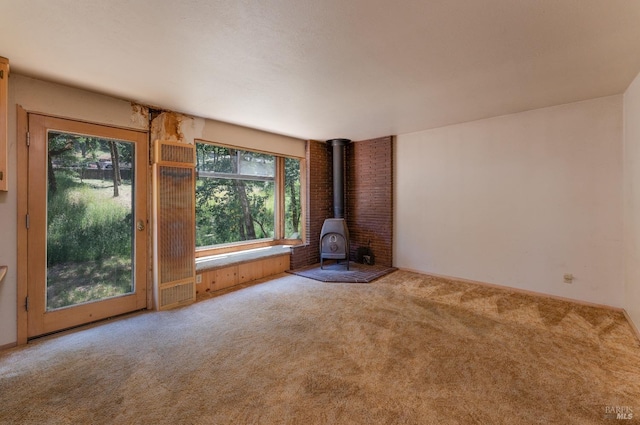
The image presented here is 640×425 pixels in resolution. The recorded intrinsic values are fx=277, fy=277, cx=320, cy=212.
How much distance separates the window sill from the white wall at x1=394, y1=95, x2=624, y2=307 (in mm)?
2327

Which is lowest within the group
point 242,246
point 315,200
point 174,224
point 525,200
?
point 242,246

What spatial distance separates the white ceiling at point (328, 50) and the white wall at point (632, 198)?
0.84 feet

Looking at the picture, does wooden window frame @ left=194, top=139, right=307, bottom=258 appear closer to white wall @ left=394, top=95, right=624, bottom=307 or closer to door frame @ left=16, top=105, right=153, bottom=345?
white wall @ left=394, top=95, right=624, bottom=307

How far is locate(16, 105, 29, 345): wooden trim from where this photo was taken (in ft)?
8.28

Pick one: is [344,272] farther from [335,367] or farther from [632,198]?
[632,198]

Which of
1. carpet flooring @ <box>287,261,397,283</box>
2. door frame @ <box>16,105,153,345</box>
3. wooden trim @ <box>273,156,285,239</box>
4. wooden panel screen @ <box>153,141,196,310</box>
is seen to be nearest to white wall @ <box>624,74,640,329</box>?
carpet flooring @ <box>287,261,397,283</box>

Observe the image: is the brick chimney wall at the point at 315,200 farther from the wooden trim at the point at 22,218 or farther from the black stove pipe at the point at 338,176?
the wooden trim at the point at 22,218

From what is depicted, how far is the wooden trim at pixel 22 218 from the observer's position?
252 centimetres

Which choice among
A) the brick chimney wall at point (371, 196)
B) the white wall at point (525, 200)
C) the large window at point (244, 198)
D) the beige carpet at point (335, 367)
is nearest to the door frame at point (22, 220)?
the beige carpet at point (335, 367)

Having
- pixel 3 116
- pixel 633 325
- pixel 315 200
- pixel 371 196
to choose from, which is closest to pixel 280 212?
pixel 315 200

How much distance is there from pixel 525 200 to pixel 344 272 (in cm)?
284

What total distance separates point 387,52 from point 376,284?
313cm

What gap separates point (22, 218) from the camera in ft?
8.35

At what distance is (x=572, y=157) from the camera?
3416mm
